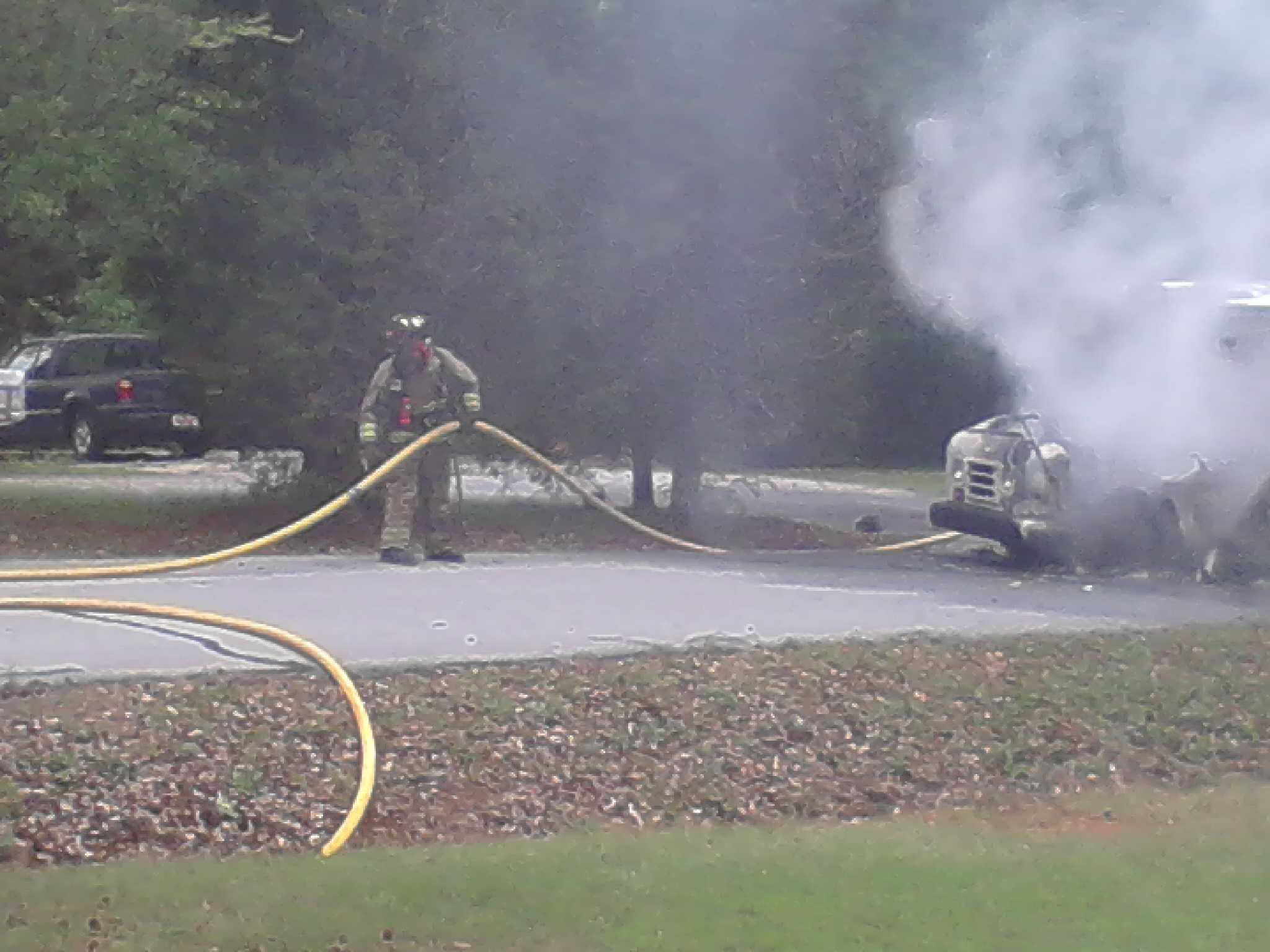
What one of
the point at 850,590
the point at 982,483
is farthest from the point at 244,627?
→ the point at 982,483

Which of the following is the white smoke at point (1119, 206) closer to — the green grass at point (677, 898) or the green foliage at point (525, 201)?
the green foliage at point (525, 201)

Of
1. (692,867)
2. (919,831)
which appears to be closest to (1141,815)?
(919,831)

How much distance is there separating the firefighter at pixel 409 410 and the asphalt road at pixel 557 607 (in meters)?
0.39

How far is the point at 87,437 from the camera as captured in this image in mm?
29188

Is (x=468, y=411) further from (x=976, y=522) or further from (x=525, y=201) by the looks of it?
(x=976, y=522)

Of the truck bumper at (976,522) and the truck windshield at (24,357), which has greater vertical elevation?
the truck windshield at (24,357)

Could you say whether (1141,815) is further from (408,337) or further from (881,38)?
(881,38)

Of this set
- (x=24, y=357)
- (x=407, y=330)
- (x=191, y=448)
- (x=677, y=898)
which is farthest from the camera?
(x=24, y=357)

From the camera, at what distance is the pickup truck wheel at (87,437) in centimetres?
2912

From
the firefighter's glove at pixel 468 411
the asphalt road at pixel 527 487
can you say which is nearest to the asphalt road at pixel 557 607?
the firefighter's glove at pixel 468 411

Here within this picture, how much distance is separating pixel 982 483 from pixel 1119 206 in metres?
2.39

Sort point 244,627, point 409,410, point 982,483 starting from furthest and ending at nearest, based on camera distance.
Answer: point 982,483 → point 409,410 → point 244,627

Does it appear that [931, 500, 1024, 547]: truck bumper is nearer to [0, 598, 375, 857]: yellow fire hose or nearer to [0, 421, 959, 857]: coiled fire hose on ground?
[0, 421, 959, 857]: coiled fire hose on ground

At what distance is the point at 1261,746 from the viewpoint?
34.4ft
